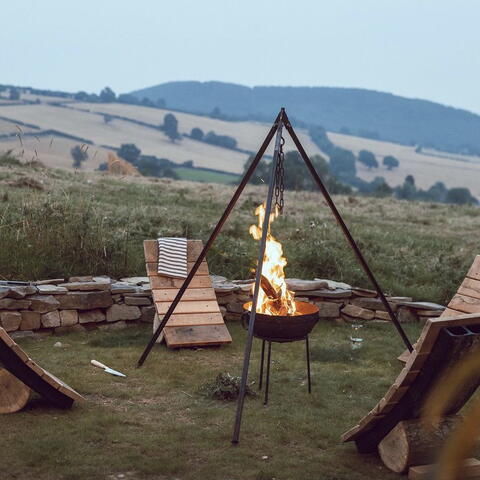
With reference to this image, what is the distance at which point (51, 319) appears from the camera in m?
7.33

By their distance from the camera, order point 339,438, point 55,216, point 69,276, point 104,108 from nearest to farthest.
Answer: point 339,438
point 69,276
point 55,216
point 104,108

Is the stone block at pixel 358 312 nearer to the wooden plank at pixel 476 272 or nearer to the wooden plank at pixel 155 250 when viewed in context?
the wooden plank at pixel 476 272

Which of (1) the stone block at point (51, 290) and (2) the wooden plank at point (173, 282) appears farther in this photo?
(2) the wooden plank at point (173, 282)

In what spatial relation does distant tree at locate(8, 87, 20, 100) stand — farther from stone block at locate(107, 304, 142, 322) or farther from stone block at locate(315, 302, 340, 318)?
stone block at locate(315, 302, 340, 318)

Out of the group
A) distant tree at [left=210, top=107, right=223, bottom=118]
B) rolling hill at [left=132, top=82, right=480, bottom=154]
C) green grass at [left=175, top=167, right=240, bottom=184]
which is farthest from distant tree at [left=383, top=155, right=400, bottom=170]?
rolling hill at [left=132, top=82, right=480, bottom=154]

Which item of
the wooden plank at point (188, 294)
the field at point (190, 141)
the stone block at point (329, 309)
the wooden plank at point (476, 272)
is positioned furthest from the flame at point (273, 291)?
the field at point (190, 141)

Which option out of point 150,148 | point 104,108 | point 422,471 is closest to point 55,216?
point 422,471

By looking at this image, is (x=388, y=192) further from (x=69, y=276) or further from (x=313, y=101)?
(x=313, y=101)

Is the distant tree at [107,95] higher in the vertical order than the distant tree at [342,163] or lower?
higher

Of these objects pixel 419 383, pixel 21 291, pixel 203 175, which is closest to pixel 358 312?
pixel 21 291

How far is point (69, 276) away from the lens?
319 inches

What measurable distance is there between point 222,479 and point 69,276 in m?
4.53

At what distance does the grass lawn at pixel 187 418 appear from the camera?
429 cm

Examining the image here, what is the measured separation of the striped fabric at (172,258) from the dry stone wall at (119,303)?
42 centimetres
